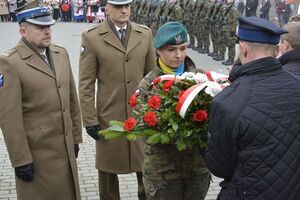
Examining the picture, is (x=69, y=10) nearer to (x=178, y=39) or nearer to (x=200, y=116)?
(x=178, y=39)

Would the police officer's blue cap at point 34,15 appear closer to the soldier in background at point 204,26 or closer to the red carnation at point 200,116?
the red carnation at point 200,116

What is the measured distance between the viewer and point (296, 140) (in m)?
→ 2.47

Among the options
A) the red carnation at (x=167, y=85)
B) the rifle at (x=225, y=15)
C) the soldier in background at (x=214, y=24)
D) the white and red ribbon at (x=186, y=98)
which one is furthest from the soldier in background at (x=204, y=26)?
the white and red ribbon at (x=186, y=98)

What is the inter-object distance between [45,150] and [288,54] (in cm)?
202

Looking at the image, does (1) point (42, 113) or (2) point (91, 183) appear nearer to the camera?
(1) point (42, 113)

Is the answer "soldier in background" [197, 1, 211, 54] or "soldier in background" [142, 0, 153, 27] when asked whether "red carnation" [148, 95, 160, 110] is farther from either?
"soldier in background" [142, 0, 153, 27]

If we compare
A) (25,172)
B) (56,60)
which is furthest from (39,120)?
(56,60)

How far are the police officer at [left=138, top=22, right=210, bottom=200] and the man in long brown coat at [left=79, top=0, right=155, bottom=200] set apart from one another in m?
0.89

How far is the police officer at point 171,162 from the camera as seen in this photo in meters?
3.49

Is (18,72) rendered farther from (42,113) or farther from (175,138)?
(175,138)

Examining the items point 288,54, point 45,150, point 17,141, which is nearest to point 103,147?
point 45,150

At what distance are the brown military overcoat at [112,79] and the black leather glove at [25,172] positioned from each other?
91cm

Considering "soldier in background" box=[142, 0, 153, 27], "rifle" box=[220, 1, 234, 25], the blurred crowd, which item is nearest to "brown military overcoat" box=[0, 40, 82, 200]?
"rifle" box=[220, 1, 234, 25]

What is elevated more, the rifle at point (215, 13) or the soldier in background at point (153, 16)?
the rifle at point (215, 13)
